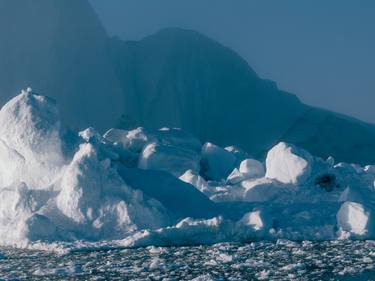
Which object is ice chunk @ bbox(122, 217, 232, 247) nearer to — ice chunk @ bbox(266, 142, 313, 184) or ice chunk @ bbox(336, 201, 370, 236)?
ice chunk @ bbox(336, 201, 370, 236)

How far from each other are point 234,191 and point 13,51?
16003 mm

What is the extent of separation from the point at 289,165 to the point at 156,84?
17202 millimetres

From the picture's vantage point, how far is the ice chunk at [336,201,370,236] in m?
10.1

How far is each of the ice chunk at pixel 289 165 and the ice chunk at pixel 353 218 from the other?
227 cm

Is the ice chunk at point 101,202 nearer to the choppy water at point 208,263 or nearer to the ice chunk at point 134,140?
the choppy water at point 208,263

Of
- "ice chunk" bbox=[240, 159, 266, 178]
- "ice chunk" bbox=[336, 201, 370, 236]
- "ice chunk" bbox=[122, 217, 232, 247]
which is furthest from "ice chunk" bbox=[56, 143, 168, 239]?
"ice chunk" bbox=[240, 159, 266, 178]

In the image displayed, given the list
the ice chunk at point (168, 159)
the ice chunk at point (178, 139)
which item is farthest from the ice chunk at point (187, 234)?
the ice chunk at point (178, 139)

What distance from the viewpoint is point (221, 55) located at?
31.1 m

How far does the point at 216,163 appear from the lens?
1728 centimetres

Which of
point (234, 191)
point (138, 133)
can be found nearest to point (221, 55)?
point (138, 133)

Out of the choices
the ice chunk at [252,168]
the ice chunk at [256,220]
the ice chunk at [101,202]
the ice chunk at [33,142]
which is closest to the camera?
the ice chunk at [101,202]

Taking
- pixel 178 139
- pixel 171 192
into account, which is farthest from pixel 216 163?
pixel 171 192

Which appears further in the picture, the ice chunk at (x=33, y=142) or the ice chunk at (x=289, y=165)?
the ice chunk at (x=289, y=165)

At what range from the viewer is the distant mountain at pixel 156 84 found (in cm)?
2598
